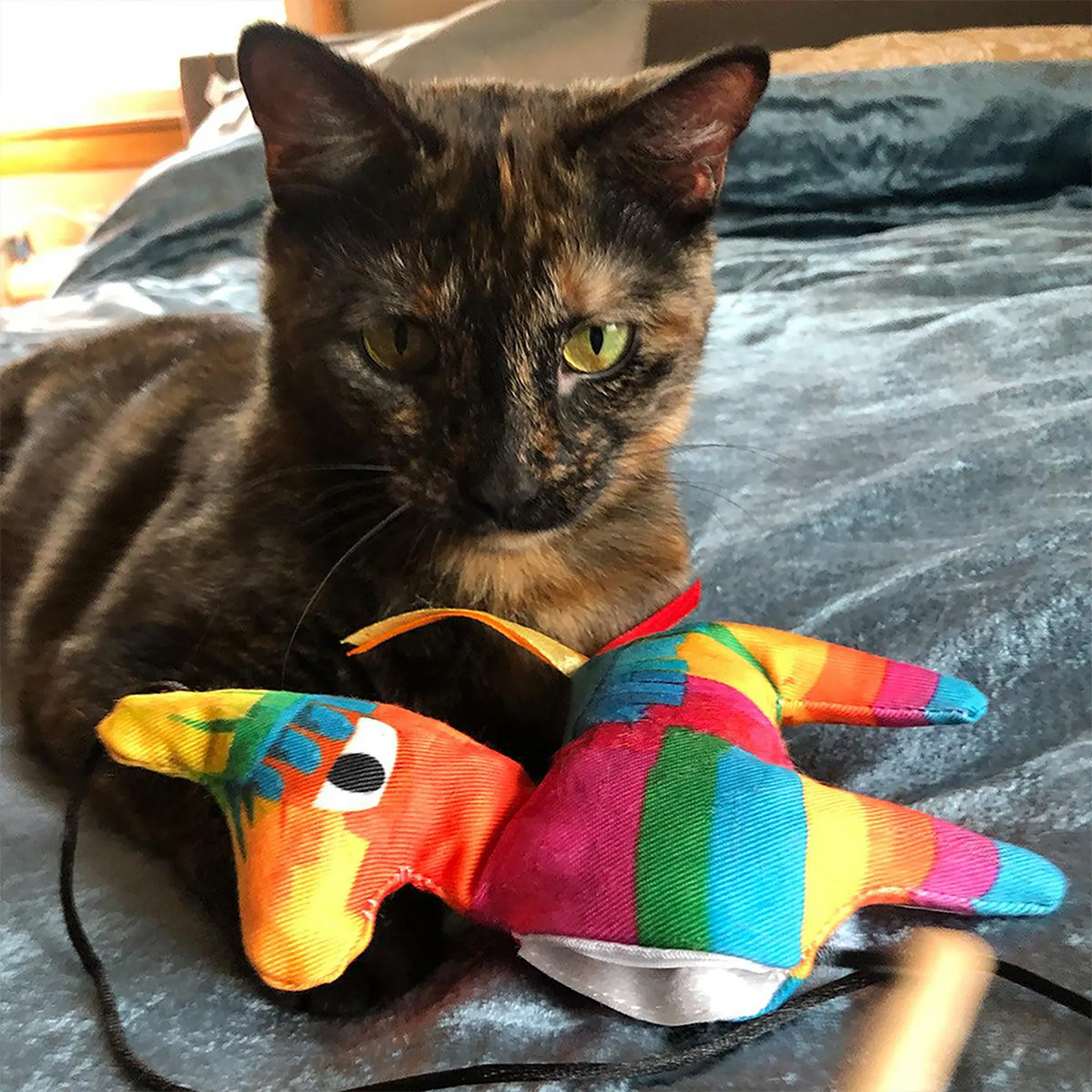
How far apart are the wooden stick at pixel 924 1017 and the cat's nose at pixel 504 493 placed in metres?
0.37

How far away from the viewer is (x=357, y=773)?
563mm

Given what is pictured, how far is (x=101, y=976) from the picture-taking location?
579mm

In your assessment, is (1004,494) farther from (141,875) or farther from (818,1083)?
(141,875)

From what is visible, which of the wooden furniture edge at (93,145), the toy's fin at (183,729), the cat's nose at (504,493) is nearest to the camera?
the toy's fin at (183,729)

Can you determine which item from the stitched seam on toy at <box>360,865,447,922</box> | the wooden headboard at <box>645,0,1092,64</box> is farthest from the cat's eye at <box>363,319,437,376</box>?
the wooden headboard at <box>645,0,1092,64</box>

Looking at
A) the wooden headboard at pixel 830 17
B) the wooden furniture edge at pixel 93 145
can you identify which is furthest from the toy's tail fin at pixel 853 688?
the wooden furniture edge at pixel 93 145

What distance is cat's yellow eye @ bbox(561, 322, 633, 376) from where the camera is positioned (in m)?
0.77

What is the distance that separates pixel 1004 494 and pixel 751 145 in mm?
1487

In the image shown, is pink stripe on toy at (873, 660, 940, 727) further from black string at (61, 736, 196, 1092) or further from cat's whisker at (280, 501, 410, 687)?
black string at (61, 736, 196, 1092)

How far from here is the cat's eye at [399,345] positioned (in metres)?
0.76

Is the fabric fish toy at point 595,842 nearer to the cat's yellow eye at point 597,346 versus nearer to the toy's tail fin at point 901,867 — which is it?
the toy's tail fin at point 901,867

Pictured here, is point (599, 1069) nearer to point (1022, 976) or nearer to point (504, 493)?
point (1022, 976)

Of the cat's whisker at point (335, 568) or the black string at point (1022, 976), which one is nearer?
the black string at point (1022, 976)

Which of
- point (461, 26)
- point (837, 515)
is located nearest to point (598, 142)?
point (837, 515)
